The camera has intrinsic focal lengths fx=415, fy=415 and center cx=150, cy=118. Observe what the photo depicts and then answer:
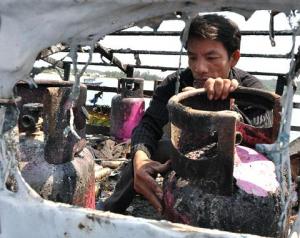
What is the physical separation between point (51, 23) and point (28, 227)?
56 centimetres

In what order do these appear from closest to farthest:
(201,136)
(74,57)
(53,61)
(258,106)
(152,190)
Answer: (74,57)
(201,136)
(152,190)
(258,106)
(53,61)

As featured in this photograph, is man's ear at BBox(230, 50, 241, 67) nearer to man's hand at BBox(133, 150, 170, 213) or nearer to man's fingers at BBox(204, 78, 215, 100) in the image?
man's fingers at BBox(204, 78, 215, 100)

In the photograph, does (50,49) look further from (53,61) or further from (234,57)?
(53,61)

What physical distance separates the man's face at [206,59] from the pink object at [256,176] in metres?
0.84

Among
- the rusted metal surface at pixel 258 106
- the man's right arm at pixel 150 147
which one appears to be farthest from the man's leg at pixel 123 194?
the rusted metal surface at pixel 258 106

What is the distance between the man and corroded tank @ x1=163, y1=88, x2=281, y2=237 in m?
0.30

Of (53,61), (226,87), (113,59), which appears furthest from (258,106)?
(113,59)

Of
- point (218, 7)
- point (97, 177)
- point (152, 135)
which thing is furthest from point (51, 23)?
point (97, 177)

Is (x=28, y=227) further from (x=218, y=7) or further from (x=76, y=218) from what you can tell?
(x=218, y=7)

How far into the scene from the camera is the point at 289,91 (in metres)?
0.96

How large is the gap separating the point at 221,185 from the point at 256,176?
0.47ft

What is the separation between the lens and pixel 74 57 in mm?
1107

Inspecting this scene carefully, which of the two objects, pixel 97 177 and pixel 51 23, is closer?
pixel 51 23

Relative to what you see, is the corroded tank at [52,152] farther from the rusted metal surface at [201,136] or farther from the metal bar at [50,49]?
the rusted metal surface at [201,136]
